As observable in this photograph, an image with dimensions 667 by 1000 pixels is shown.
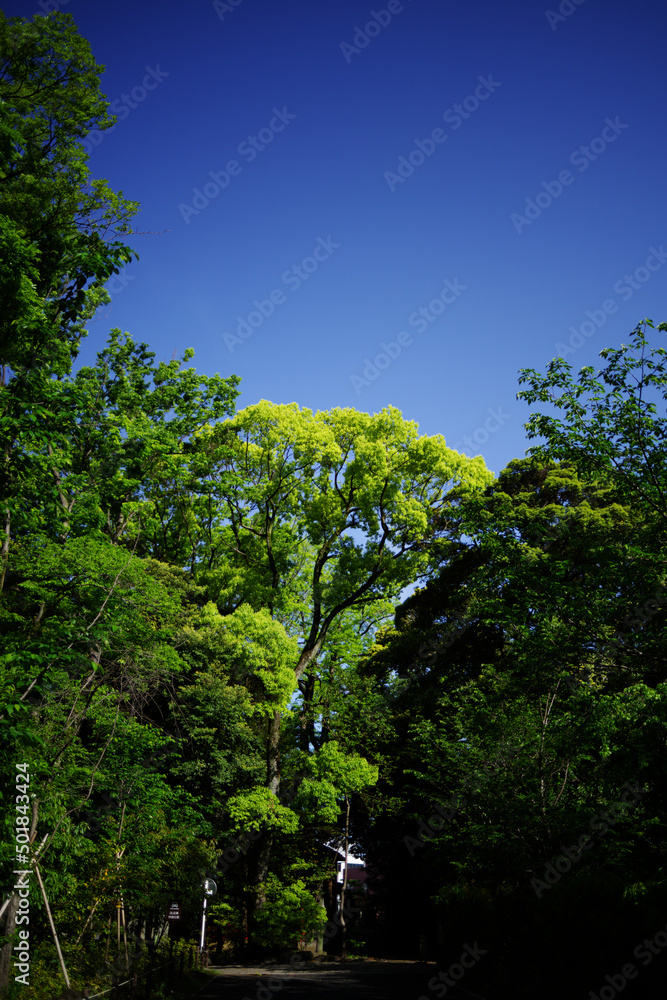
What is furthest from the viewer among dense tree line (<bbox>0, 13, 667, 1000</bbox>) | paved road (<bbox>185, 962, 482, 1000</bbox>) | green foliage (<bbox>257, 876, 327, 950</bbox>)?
green foliage (<bbox>257, 876, 327, 950</bbox>)

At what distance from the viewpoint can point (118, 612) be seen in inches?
389

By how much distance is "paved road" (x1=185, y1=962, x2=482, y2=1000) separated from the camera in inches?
511

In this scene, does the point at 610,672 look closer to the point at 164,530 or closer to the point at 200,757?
the point at 200,757

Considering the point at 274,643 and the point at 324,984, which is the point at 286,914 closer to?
the point at 324,984

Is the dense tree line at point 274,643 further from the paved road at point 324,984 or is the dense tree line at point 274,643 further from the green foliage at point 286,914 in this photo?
the paved road at point 324,984

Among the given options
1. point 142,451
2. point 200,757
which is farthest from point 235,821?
point 142,451

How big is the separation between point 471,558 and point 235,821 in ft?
36.0

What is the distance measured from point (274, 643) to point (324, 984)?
8.11m

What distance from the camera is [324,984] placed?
1538 cm

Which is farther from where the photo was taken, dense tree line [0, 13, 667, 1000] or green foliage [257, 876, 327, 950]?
green foliage [257, 876, 327, 950]

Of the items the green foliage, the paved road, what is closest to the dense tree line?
the green foliage

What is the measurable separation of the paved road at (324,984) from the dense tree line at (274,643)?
1354 millimetres

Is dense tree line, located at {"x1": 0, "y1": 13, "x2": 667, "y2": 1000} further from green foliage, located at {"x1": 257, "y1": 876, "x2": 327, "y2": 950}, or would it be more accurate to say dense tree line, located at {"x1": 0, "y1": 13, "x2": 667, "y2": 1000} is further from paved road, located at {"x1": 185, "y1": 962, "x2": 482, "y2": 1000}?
paved road, located at {"x1": 185, "y1": 962, "x2": 482, "y2": 1000}

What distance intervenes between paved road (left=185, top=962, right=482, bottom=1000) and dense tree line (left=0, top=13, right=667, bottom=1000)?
1.35m
